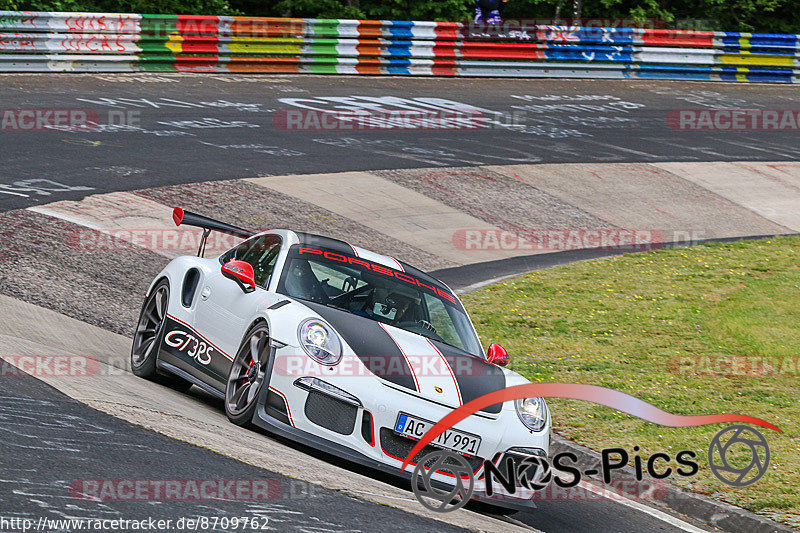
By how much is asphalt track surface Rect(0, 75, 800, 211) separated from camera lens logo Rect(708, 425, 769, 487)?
27.9ft

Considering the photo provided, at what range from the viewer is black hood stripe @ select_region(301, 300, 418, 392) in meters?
6.71

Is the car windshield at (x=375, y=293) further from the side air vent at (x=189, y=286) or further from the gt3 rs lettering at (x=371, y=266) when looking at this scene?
the side air vent at (x=189, y=286)

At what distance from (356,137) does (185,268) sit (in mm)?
12205

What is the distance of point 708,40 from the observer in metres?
30.5

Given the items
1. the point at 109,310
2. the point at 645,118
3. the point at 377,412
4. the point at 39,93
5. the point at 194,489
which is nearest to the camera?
the point at 194,489

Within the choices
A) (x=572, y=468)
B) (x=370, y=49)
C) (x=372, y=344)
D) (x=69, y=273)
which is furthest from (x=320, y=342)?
(x=370, y=49)

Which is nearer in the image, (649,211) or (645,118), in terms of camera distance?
(649,211)

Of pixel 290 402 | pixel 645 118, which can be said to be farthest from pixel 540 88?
pixel 290 402

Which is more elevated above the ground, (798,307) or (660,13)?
(660,13)

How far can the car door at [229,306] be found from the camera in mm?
7574

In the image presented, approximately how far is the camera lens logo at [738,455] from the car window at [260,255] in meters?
Result: 3.51

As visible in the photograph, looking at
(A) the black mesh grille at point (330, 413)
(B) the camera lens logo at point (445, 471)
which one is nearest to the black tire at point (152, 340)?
(A) the black mesh grille at point (330, 413)

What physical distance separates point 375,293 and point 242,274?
0.97m

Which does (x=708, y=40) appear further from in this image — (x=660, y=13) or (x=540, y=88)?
(x=540, y=88)
